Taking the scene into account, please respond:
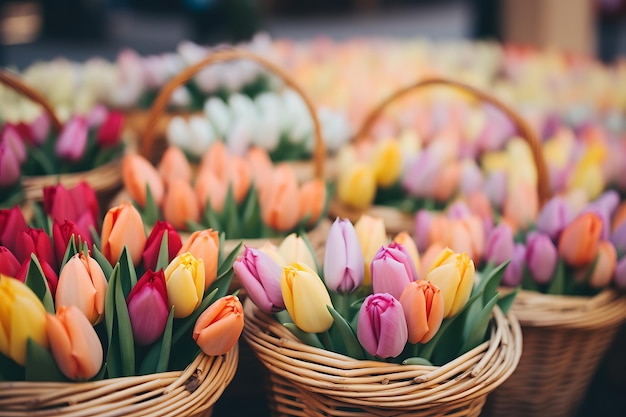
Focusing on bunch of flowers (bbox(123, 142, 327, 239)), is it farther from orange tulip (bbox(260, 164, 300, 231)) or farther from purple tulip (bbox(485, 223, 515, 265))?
purple tulip (bbox(485, 223, 515, 265))

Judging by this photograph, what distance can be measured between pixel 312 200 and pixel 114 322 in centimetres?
54

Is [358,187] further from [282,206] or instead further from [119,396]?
[119,396]

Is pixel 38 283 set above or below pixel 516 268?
above

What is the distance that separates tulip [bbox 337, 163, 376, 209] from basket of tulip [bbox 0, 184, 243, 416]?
0.53 meters

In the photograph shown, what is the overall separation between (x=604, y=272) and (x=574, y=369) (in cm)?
22

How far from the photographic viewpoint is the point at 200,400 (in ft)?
2.78

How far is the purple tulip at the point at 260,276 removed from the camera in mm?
934

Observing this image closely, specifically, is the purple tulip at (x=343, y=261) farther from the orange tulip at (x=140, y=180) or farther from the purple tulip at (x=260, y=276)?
the orange tulip at (x=140, y=180)

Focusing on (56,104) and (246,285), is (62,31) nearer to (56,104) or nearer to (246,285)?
(56,104)

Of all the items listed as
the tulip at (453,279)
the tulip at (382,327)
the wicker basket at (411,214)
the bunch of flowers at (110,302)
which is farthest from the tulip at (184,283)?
the wicker basket at (411,214)

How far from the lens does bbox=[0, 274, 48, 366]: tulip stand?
30.0 inches

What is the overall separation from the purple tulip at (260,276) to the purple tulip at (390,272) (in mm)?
150

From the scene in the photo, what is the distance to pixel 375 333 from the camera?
0.87 meters

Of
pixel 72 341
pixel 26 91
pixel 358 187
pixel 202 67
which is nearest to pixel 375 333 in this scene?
pixel 72 341
